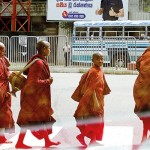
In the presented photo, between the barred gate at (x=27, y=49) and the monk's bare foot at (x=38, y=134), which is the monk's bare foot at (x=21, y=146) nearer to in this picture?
the monk's bare foot at (x=38, y=134)

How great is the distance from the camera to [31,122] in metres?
6.05

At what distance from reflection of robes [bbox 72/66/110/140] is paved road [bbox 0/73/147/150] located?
0.28m

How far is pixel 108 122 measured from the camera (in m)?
8.05

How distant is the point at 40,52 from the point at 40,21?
22607 millimetres

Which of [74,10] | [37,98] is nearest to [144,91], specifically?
[37,98]

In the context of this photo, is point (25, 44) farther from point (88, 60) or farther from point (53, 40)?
point (88, 60)

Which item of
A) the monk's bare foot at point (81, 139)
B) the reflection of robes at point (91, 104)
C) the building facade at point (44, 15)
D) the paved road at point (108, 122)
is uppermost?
the building facade at point (44, 15)

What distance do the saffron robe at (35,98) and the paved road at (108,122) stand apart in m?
0.46

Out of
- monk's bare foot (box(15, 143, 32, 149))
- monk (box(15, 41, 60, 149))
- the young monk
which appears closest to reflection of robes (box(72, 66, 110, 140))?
the young monk

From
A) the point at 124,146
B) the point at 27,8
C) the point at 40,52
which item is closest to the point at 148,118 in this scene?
the point at 124,146

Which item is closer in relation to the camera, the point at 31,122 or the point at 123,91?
the point at 31,122

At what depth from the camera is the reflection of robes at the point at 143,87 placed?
6026 millimetres

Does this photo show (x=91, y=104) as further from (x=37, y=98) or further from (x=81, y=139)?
(x=37, y=98)

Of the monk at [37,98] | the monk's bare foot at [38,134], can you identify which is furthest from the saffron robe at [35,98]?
the monk's bare foot at [38,134]
